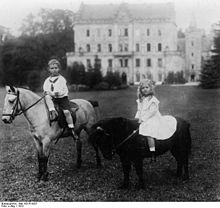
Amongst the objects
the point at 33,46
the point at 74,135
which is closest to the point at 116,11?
the point at 33,46

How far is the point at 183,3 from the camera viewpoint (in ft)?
32.1

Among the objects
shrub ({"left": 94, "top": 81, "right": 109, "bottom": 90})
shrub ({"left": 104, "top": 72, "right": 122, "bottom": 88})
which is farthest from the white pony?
shrub ({"left": 104, "top": 72, "right": 122, "bottom": 88})

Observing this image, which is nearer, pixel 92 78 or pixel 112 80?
pixel 92 78

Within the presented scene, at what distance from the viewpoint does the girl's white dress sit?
6.48m

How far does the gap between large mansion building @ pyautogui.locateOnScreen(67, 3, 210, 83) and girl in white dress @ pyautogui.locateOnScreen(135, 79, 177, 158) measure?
6265cm

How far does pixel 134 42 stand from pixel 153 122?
67.2 m

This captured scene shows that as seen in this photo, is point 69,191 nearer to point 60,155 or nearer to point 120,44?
point 60,155

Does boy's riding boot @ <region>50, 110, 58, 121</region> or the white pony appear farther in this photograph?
boy's riding boot @ <region>50, 110, 58, 121</region>

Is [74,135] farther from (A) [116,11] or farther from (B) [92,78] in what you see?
(A) [116,11]

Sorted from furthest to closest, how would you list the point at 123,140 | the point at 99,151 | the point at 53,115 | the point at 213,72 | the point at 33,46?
the point at 33,46 < the point at 213,72 < the point at 99,151 < the point at 53,115 < the point at 123,140

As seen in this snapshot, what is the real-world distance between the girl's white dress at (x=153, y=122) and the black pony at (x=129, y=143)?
0.11m

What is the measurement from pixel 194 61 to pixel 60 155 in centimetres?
6735

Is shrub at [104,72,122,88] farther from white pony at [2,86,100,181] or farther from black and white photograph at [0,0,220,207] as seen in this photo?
white pony at [2,86,100,181]

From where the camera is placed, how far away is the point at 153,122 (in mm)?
6586
